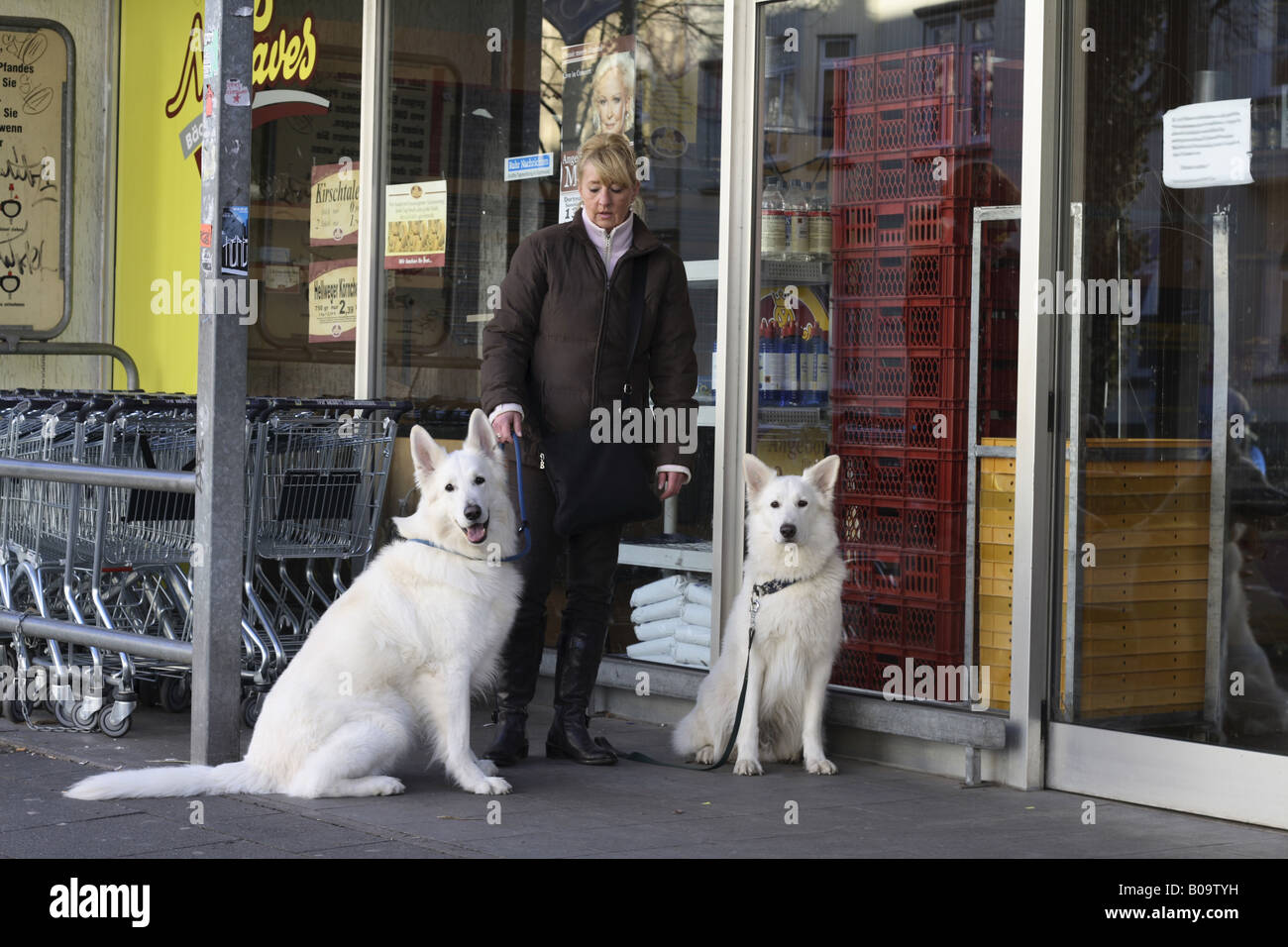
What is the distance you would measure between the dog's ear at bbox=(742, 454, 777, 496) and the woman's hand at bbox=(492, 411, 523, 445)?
0.84 m

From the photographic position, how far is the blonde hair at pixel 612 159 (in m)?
6.07

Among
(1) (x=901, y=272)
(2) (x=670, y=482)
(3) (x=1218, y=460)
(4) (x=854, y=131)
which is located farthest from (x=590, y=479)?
(3) (x=1218, y=460)

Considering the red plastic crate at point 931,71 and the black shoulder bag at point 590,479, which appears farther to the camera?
the red plastic crate at point 931,71

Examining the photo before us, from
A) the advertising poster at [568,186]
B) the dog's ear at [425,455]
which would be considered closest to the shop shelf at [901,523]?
the dog's ear at [425,455]

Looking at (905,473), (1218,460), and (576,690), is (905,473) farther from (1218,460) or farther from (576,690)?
(576,690)

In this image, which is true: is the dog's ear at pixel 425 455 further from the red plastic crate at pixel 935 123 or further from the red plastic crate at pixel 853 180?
the red plastic crate at pixel 935 123

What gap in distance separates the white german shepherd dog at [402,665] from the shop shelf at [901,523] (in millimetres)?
1565

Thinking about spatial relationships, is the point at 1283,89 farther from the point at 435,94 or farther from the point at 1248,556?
the point at 435,94

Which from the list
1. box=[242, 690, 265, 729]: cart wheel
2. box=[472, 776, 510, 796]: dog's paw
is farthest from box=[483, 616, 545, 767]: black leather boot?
box=[242, 690, 265, 729]: cart wheel

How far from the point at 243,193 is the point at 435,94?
10.1ft

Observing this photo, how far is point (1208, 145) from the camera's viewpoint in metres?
5.57

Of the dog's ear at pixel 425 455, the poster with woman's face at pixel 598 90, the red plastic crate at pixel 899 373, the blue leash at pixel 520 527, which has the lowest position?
the blue leash at pixel 520 527

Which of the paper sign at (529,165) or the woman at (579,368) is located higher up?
the paper sign at (529,165)

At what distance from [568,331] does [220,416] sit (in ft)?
4.29
